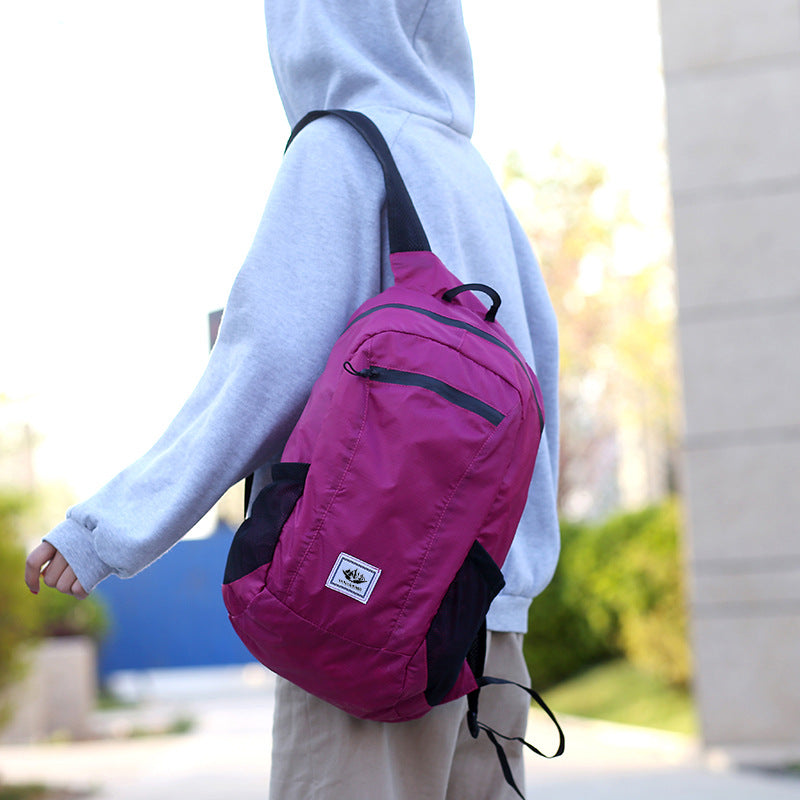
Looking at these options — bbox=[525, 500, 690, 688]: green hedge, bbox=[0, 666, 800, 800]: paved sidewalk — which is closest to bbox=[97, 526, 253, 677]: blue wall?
bbox=[0, 666, 800, 800]: paved sidewalk

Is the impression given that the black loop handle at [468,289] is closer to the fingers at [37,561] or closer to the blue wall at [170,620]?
the fingers at [37,561]

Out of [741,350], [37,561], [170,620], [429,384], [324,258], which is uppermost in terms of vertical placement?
[324,258]

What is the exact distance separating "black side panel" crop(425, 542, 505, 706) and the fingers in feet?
1.52

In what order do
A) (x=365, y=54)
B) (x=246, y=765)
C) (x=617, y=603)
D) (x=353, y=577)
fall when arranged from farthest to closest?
(x=617, y=603)
(x=246, y=765)
(x=365, y=54)
(x=353, y=577)

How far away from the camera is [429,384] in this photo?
1232mm

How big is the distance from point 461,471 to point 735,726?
15.8 feet

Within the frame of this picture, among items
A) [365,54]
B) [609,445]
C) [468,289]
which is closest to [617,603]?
[365,54]

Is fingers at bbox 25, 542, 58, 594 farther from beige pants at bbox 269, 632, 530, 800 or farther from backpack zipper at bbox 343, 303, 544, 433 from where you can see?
backpack zipper at bbox 343, 303, 544, 433

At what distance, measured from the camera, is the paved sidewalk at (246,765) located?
4969mm

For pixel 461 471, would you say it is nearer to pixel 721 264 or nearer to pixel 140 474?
pixel 140 474

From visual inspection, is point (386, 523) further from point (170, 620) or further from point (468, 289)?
point (170, 620)

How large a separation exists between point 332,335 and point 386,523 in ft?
0.95

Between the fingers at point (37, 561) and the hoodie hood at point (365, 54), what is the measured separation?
732 millimetres

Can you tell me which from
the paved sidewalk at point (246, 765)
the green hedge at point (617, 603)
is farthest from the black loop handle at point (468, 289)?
the green hedge at point (617, 603)
